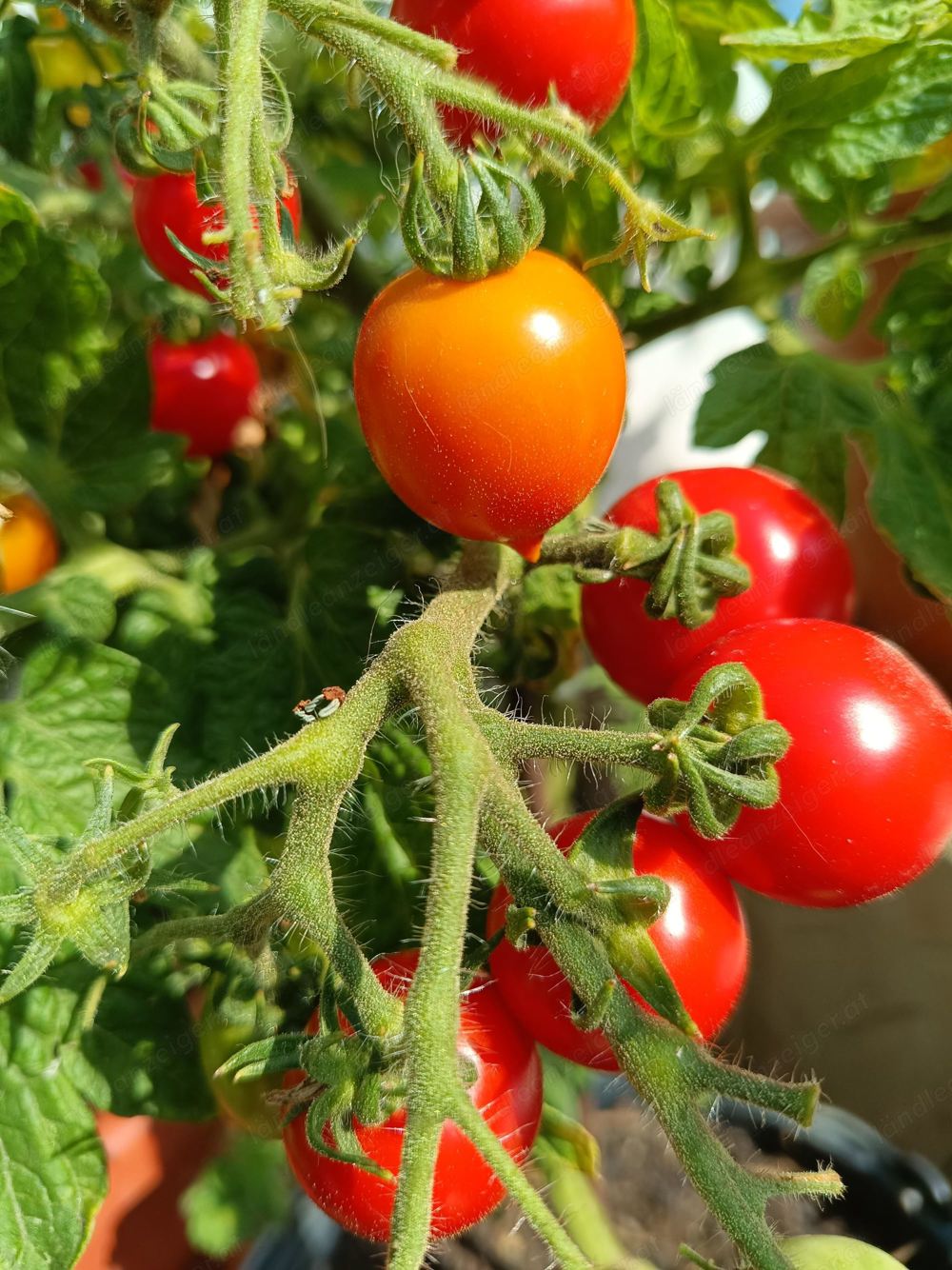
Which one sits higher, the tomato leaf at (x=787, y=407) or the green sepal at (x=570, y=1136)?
the tomato leaf at (x=787, y=407)

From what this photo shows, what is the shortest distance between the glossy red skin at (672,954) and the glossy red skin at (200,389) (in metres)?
0.63

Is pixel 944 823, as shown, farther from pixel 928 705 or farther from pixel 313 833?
pixel 313 833

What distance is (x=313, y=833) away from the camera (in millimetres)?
443

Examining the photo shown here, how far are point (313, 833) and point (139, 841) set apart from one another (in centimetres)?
7

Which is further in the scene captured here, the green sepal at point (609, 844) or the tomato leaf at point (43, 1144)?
the tomato leaf at point (43, 1144)

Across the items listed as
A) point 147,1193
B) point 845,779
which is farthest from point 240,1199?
point 845,779

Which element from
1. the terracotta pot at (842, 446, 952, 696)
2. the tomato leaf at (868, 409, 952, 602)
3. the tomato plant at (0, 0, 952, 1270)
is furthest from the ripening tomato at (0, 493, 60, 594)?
the terracotta pot at (842, 446, 952, 696)

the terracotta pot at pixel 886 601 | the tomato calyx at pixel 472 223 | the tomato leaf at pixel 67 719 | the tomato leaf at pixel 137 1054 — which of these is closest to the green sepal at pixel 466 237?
the tomato calyx at pixel 472 223

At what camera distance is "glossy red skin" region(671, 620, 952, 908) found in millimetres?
526

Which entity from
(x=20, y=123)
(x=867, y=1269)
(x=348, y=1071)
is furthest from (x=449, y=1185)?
(x=20, y=123)

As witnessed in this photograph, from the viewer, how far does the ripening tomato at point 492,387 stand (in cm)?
48

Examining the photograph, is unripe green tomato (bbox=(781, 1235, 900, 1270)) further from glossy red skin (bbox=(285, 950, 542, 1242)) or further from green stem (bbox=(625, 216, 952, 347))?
green stem (bbox=(625, 216, 952, 347))

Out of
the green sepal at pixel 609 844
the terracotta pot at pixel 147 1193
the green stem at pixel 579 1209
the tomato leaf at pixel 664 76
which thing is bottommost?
the terracotta pot at pixel 147 1193

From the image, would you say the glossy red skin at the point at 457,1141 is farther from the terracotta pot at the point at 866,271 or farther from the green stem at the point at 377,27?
the terracotta pot at the point at 866,271
